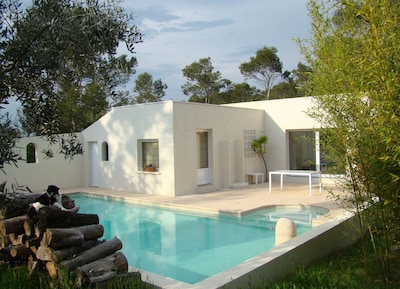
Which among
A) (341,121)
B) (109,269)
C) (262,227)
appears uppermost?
(341,121)

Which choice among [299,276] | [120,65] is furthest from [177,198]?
[120,65]

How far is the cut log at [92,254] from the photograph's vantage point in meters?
4.68

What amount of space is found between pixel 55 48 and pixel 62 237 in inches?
97.6

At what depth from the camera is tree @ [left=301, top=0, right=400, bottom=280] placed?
4090mm

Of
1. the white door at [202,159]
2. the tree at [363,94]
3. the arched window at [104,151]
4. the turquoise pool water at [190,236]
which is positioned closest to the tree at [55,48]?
the tree at [363,94]

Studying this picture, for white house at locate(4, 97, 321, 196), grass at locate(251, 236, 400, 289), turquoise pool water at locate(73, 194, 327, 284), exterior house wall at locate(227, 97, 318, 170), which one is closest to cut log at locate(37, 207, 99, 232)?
turquoise pool water at locate(73, 194, 327, 284)

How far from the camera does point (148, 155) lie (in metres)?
17.2

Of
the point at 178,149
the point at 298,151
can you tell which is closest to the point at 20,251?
the point at 178,149

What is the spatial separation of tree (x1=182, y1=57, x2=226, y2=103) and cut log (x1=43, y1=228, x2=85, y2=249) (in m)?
35.8

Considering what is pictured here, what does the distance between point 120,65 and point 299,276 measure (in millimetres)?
3741

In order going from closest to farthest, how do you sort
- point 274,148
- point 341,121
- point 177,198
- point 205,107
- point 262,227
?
1. point 341,121
2. point 262,227
3. point 177,198
4. point 205,107
5. point 274,148

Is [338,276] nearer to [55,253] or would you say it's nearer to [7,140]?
[55,253]

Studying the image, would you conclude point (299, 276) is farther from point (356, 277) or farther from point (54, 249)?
point (54, 249)

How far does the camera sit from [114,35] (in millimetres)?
4133
